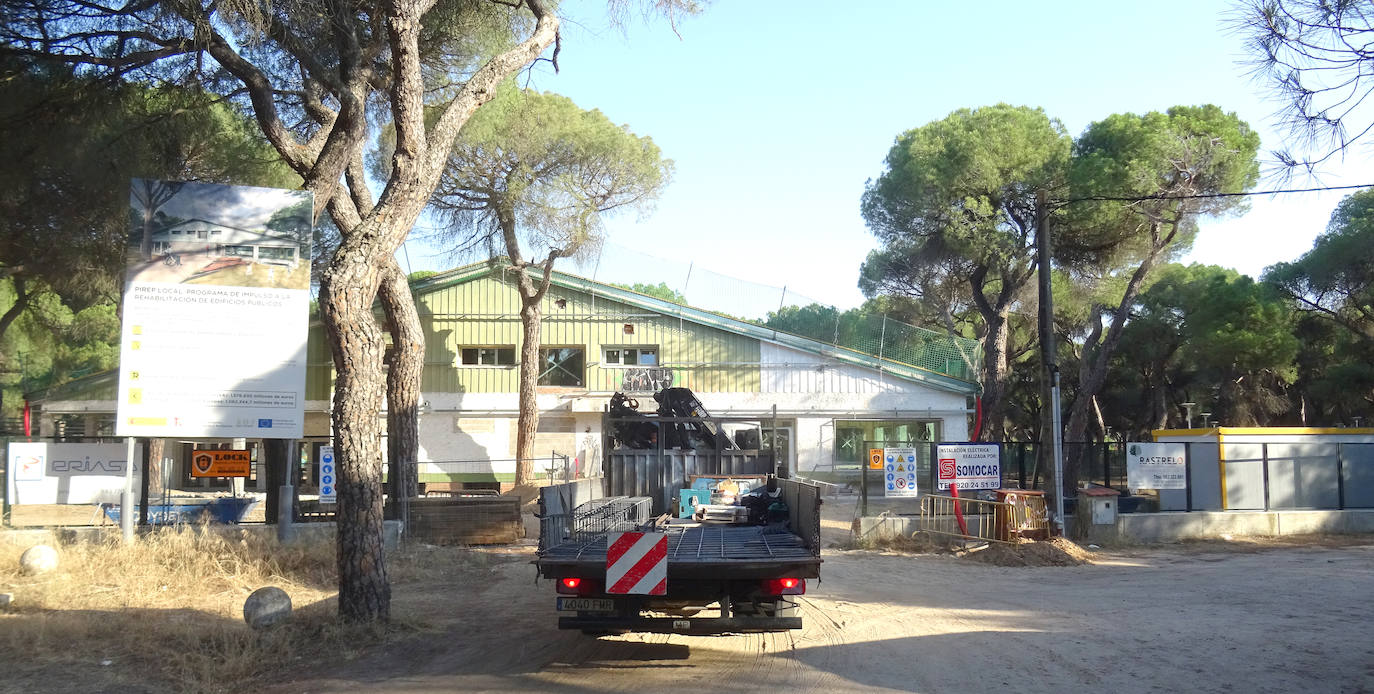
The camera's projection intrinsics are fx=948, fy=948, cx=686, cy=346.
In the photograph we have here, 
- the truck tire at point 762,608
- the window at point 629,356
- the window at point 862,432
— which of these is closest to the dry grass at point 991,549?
the truck tire at point 762,608

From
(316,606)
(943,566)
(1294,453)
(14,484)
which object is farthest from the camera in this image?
(1294,453)

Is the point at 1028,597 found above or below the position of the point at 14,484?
below

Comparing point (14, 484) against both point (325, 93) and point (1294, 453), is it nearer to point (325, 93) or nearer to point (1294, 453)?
point (325, 93)

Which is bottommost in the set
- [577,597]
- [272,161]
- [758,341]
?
[577,597]

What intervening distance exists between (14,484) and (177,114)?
18.9 ft

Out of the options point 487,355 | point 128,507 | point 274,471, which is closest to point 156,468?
point 274,471

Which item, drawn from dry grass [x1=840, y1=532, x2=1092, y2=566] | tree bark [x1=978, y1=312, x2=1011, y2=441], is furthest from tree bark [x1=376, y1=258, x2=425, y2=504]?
tree bark [x1=978, y1=312, x2=1011, y2=441]

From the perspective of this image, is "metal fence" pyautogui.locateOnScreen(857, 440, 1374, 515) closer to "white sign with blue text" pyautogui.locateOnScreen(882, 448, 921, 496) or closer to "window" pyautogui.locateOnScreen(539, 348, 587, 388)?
"white sign with blue text" pyautogui.locateOnScreen(882, 448, 921, 496)

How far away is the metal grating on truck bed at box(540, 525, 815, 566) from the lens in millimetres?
7301

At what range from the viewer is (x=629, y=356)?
29875 mm

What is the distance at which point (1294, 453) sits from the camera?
61.7ft

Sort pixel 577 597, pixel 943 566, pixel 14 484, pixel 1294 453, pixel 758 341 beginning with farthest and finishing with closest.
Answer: pixel 758 341 < pixel 1294 453 < pixel 943 566 < pixel 14 484 < pixel 577 597

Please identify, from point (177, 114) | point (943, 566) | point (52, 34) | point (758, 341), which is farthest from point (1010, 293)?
point (52, 34)

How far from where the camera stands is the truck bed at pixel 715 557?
7031mm
